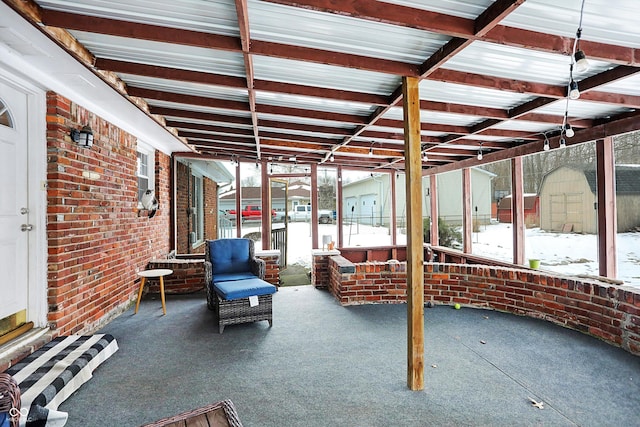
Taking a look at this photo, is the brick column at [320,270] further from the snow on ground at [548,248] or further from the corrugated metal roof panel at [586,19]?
the corrugated metal roof panel at [586,19]

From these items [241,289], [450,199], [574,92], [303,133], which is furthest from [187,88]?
[450,199]

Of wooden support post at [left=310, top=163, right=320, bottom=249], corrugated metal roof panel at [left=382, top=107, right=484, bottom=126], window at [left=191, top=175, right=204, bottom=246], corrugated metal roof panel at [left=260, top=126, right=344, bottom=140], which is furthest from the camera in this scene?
window at [left=191, top=175, right=204, bottom=246]

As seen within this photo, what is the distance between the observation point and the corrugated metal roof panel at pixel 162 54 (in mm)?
2346

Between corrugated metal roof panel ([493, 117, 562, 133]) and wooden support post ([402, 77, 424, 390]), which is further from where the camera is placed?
corrugated metal roof panel ([493, 117, 562, 133])

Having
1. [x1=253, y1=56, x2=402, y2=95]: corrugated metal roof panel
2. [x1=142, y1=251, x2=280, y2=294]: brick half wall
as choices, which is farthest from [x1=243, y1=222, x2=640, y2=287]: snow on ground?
[x1=253, y1=56, x2=402, y2=95]: corrugated metal roof panel

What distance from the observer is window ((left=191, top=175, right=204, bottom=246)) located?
25.9ft

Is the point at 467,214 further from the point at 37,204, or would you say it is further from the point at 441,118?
the point at 37,204

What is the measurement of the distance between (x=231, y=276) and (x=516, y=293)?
391 cm

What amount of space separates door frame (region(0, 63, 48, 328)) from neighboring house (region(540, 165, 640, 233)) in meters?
6.30

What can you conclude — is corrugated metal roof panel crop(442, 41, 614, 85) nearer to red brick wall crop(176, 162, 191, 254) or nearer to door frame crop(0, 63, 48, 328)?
door frame crop(0, 63, 48, 328)

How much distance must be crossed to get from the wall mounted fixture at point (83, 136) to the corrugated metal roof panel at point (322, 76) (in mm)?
1968

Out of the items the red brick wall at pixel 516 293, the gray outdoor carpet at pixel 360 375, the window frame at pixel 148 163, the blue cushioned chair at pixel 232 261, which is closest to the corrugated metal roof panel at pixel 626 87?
the red brick wall at pixel 516 293

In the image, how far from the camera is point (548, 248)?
7.27m

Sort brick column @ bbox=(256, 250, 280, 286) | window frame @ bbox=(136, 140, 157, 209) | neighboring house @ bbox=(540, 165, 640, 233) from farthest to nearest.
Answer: brick column @ bbox=(256, 250, 280, 286) → window frame @ bbox=(136, 140, 157, 209) → neighboring house @ bbox=(540, 165, 640, 233)
